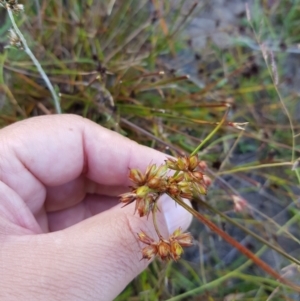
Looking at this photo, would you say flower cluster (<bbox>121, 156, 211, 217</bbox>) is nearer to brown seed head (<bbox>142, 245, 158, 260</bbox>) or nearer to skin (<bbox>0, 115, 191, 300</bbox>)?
brown seed head (<bbox>142, 245, 158, 260</bbox>)

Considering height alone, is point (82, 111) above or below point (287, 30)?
below

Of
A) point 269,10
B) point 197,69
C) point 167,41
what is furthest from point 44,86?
point 269,10

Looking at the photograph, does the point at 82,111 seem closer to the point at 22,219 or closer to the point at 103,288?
the point at 22,219

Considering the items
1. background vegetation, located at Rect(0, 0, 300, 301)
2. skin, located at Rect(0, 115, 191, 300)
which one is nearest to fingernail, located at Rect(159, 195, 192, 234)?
skin, located at Rect(0, 115, 191, 300)

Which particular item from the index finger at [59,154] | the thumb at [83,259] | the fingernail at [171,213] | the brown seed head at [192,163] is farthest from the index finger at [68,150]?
the brown seed head at [192,163]

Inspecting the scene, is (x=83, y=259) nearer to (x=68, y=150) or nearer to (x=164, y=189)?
(x=164, y=189)
